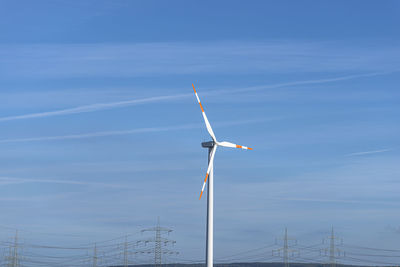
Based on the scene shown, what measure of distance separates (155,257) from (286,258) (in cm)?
3631

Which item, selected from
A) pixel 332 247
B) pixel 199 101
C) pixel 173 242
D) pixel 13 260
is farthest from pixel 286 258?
pixel 199 101

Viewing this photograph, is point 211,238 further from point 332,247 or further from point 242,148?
point 332,247

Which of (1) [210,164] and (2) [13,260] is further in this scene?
(2) [13,260]

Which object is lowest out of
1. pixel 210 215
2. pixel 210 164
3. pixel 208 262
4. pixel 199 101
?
pixel 208 262

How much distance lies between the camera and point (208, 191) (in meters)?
84.9

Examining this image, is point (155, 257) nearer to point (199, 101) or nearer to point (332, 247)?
point (332, 247)

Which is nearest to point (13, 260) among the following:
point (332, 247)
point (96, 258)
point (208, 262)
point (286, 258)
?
point (96, 258)

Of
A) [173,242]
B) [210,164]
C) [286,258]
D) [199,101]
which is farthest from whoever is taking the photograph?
[173,242]

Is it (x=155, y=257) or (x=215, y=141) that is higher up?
(x=215, y=141)

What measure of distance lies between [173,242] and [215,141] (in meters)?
105

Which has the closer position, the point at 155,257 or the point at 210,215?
the point at 210,215

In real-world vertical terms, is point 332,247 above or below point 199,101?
below

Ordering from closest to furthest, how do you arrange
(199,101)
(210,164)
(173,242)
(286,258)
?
(199,101) → (210,164) → (286,258) → (173,242)

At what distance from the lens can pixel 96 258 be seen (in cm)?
18888
